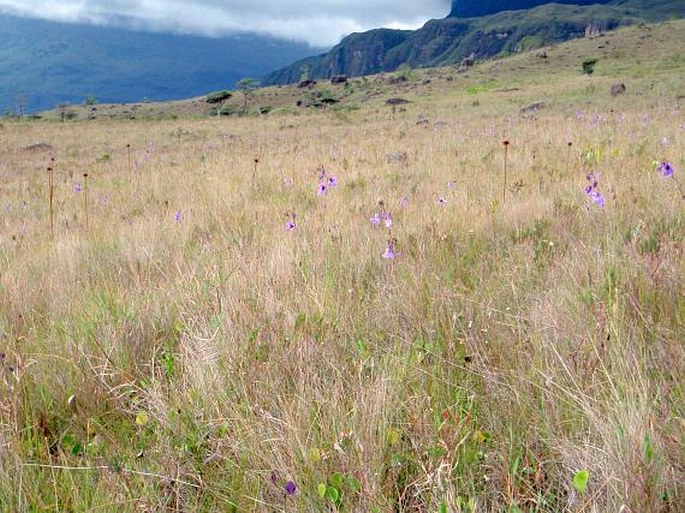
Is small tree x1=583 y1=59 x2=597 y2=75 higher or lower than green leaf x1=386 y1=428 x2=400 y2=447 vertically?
higher

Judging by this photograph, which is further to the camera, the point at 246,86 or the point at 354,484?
the point at 246,86

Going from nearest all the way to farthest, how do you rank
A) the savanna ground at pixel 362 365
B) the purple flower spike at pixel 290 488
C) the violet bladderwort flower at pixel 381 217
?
the purple flower spike at pixel 290 488, the savanna ground at pixel 362 365, the violet bladderwort flower at pixel 381 217

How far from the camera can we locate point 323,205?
468 centimetres

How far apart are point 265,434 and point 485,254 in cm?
184

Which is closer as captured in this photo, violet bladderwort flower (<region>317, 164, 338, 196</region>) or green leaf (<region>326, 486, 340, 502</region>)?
green leaf (<region>326, 486, 340, 502</region>)

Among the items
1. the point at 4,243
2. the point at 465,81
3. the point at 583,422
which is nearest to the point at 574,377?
the point at 583,422

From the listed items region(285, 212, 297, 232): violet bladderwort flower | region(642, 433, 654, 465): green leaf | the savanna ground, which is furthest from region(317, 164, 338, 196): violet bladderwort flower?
region(642, 433, 654, 465): green leaf

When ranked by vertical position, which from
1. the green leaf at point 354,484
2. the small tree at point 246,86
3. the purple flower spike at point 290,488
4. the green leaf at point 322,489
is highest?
the small tree at point 246,86

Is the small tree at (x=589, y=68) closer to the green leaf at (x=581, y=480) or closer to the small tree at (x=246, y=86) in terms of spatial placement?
the small tree at (x=246, y=86)

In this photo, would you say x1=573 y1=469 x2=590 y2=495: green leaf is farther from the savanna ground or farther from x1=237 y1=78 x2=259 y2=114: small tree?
x1=237 y1=78 x2=259 y2=114: small tree

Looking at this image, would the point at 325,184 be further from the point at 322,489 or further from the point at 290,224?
the point at 322,489

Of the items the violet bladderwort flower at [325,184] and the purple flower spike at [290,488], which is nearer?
the purple flower spike at [290,488]

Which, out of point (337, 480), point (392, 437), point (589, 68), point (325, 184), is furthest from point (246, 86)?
point (337, 480)

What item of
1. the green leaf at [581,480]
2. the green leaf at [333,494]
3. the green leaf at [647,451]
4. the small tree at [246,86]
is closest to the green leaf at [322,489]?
the green leaf at [333,494]
